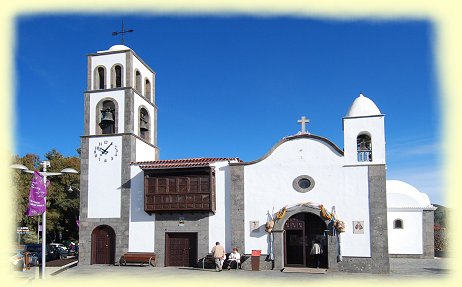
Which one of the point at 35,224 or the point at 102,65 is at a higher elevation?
the point at 102,65

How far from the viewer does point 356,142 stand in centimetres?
2236

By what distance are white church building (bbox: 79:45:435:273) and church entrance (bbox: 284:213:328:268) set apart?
0.15 ft

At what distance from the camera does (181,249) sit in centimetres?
2414

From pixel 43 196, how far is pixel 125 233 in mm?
7171

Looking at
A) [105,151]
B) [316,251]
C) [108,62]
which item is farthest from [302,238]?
[108,62]

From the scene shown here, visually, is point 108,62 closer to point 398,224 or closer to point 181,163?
point 181,163

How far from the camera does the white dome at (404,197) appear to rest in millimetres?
30125

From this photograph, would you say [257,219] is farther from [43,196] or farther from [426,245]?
[426,245]

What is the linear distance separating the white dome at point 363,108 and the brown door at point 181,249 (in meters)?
9.76

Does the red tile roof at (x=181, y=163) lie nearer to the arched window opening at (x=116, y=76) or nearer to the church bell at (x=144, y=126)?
the church bell at (x=144, y=126)

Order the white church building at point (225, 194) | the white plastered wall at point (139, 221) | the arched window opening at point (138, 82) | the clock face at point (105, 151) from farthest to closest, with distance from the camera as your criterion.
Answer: the arched window opening at point (138, 82)
the clock face at point (105, 151)
the white plastered wall at point (139, 221)
the white church building at point (225, 194)

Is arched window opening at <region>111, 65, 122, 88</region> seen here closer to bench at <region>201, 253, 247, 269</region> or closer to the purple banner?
the purple banner

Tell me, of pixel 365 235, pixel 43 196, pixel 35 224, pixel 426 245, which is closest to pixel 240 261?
pixel 365 235

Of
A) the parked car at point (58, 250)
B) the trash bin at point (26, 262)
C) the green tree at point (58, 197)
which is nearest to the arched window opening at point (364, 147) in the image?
the trash bin at point (26, 262)
